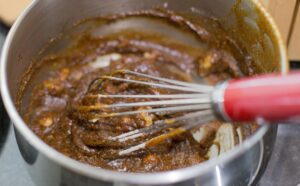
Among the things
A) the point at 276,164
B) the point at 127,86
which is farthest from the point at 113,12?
the point at 276,164

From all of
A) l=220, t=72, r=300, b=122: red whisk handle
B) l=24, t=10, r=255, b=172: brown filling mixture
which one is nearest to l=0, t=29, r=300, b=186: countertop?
l=24, t=10, r=255, b=172: brown filling mixture

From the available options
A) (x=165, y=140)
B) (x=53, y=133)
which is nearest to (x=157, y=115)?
(x=165, y=140)

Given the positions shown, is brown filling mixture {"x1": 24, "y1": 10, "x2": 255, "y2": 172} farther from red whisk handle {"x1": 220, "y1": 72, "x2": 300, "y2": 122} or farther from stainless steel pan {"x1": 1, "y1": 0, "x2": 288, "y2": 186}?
red whisk handle {"x1": 220, "y1": 72, "x2": 300, "y2": 122}

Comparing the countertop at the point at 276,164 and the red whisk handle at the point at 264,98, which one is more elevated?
the red whisk handle at the point at 264,98

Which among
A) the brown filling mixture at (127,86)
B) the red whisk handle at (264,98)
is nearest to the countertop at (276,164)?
the brown filling mixture at (127,86)

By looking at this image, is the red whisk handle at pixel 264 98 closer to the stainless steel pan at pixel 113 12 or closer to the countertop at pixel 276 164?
the stainless steel pan at pixel 113 12

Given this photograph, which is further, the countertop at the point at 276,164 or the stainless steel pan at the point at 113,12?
the countertop at the point at 276,164
